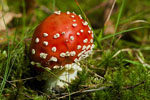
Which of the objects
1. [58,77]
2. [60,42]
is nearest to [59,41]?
[60,42]

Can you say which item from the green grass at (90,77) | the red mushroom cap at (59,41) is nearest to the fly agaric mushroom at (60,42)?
the red mushroom cap at (59,41)

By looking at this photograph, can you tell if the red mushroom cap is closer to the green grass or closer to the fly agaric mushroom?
the fly agaric mushroom

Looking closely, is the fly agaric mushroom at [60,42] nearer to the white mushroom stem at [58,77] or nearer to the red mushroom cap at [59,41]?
the red mushroom cap at [59,41]

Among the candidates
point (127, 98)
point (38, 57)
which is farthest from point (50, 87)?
point (127, 98)

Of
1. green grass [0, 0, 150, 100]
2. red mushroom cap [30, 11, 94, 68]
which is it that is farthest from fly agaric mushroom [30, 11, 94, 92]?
green grass [0, 0, 150, 100]

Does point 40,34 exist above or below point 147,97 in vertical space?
above

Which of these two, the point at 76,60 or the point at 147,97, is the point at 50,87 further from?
the point at 147,97

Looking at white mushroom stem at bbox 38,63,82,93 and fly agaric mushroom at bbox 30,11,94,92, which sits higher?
fly agaric mushroom at bbox 30,11,94,92
